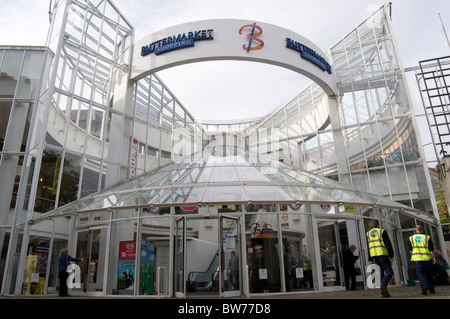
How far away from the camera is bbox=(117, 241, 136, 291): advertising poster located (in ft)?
28.8

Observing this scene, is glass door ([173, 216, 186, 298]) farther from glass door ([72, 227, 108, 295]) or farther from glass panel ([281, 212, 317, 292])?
glass panel ([281, 212, 317, 292])

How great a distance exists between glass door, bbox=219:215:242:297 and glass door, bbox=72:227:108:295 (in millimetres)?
3573

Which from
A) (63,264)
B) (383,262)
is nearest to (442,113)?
(383,262)

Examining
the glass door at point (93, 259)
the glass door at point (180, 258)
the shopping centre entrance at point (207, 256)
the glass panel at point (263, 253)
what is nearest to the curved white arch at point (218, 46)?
the glass door at point (93, 259)

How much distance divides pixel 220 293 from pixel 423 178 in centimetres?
1015

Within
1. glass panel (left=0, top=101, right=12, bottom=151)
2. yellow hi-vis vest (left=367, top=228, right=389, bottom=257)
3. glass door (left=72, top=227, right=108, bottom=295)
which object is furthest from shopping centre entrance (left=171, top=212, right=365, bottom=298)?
glass panel (left=0, top=101, right=12, bottom=151)

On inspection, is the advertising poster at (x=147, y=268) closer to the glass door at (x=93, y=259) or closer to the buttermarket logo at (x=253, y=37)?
the glass door at (x=93, y=259)

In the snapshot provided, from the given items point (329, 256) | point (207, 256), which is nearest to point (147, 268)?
point (207, 256)

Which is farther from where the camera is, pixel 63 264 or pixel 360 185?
pixel 360 185

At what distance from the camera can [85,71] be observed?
13.1 metres

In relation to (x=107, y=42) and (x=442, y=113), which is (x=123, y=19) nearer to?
(x=107, y=42)

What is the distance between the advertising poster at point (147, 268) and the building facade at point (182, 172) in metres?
0.04

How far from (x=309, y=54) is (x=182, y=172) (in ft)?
28.1

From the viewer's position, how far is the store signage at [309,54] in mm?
14266
